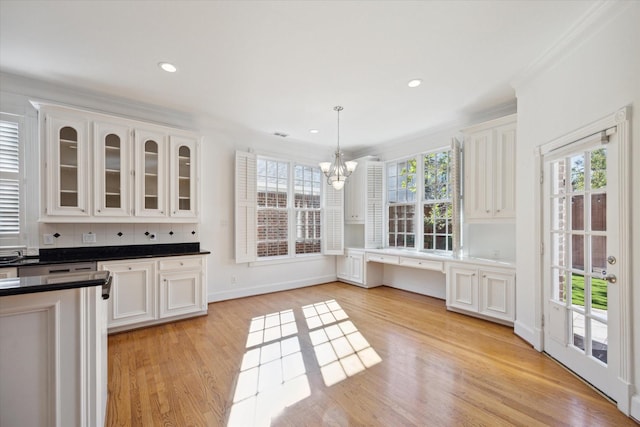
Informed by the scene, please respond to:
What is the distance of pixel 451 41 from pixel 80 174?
4.05 metres

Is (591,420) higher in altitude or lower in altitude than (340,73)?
lower

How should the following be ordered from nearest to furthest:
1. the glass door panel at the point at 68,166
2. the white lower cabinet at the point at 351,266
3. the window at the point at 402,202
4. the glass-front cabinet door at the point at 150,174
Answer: the glass door panel at the point at 68,166 < the glass-front cabinet door at the point at 150,174 < the window at the point at 402,202 < the white lower cabinet at the point at 351,266

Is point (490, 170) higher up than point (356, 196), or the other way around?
point (490, 170)

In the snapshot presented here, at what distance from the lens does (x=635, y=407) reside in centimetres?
185

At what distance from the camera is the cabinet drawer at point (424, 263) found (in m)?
4.29

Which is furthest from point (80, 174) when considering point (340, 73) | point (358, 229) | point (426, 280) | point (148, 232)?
point (426, 280)

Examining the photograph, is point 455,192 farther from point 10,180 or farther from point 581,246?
point 10,180

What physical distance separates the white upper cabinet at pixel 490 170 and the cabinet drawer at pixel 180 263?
3.75 meters

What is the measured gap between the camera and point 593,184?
228 cm

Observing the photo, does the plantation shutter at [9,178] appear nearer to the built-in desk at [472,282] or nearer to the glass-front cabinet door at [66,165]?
the glass-front cabinet door at [66,165]

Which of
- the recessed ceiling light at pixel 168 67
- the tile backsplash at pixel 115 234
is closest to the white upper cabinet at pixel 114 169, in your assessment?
the tile backsplash at pixel 115 234

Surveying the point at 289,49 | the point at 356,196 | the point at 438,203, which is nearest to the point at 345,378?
the point at 289,49

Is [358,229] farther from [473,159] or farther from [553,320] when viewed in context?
[553,320]

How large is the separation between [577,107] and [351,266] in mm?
4207
